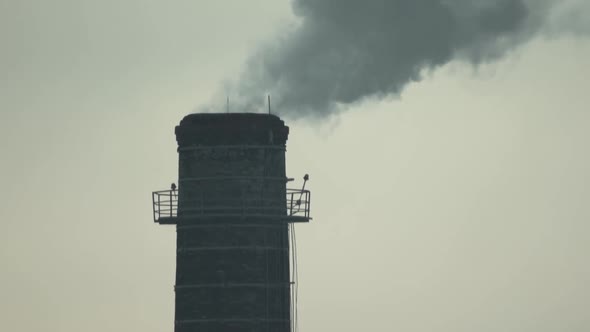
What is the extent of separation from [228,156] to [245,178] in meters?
0.92

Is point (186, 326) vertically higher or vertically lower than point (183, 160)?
lower

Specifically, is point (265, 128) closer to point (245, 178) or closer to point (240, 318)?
point (245, 178)

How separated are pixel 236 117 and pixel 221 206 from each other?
3.03 m

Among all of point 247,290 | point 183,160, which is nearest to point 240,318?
point 247,290

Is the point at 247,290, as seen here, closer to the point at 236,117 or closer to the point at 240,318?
the point at 240,318

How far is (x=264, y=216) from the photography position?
2977 inches

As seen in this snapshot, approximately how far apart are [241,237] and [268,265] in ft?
4.25

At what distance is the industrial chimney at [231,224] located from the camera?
246 feet

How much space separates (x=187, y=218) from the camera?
75625mm

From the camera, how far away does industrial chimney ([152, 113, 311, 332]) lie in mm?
75125

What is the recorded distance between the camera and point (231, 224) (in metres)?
75.6

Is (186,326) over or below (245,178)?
below

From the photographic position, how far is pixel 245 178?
75938 millimetres

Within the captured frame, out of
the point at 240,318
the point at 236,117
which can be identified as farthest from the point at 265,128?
the point at 240,318
